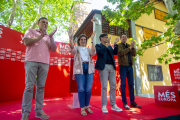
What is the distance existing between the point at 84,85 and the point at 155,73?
753 cm

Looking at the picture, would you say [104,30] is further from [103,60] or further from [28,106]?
[28,106]

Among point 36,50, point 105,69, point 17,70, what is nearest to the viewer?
point 36,50

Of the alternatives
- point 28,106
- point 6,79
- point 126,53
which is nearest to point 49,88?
point 6,79

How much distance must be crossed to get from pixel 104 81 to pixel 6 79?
353 cm

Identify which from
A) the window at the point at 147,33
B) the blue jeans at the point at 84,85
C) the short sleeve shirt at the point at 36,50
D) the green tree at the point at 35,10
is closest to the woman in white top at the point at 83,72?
the blue jeans at the point at 84,85

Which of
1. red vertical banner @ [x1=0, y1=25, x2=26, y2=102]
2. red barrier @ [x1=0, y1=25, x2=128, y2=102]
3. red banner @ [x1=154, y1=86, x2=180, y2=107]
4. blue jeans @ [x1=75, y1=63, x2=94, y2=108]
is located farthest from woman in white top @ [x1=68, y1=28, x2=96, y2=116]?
red vertical banner @ [x1=0, y1=25, x2=26, y2=102]

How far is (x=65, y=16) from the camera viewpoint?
10.8 m

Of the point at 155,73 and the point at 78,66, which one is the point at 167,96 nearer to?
the point at 78,66

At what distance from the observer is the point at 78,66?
239 centimetres

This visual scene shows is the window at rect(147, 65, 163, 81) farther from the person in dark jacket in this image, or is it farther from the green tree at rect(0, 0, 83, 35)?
the green tree at rect(0, 0, 83, 35)

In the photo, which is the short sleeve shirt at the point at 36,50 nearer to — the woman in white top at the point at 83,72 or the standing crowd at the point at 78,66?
the standing crowd at the point at 78,66

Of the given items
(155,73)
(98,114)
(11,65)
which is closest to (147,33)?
(155,73)

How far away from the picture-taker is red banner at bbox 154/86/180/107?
2.91 metres

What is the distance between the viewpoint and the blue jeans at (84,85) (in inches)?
90.0
